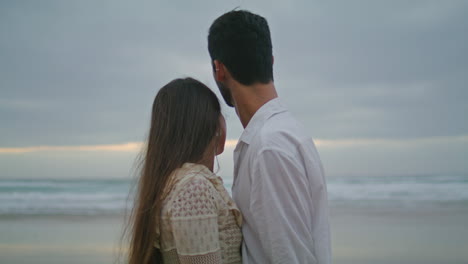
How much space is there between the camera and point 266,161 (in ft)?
Result: 5.15

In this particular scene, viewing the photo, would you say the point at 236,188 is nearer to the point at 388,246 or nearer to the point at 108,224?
the point at 388,246

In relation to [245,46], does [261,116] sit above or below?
below

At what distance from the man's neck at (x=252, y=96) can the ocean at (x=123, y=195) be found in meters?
9.18

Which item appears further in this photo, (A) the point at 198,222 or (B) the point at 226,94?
(B) the point at 226,94

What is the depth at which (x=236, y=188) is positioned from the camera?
1857 millimetres

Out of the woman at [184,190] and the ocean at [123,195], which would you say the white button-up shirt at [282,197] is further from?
the ocean at [123,195]

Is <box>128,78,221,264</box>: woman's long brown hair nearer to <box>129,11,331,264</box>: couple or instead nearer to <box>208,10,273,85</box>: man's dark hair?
<box>129,11,331,264</box>: couple

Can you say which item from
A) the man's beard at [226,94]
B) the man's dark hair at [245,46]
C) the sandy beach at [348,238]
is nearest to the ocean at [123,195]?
the sandy beach at [348,238]

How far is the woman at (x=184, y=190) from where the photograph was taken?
161 centimetres

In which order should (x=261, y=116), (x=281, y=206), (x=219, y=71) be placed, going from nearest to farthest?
(x=281, y=206)
(x=261, y=116)
(x=219, y=71)

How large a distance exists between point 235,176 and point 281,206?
1.30 feet

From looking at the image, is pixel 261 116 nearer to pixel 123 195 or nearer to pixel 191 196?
pixel 191 196

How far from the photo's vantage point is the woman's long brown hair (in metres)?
1.77

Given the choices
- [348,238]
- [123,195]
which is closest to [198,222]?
[348,238]
